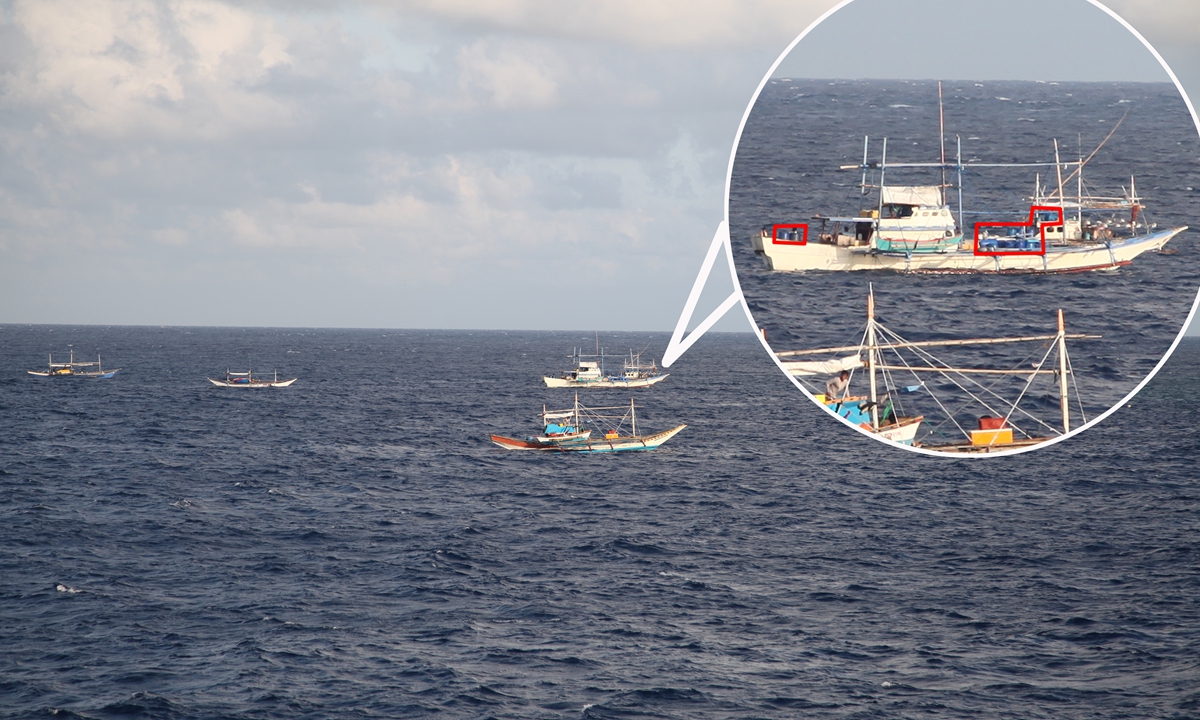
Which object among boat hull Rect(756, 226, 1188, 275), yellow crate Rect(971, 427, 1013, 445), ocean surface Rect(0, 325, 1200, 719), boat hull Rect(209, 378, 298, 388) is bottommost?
ocean surface Rect(0, 325, 1200, 719)

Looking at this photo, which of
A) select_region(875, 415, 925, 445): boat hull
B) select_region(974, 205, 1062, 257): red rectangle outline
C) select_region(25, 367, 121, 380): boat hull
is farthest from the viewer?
select_region(25, 367, 121, 380): boat hull

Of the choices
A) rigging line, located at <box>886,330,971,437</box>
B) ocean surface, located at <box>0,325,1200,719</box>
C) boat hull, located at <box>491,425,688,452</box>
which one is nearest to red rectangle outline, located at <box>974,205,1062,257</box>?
rigging line, located at <box>886,330,971,437</box>

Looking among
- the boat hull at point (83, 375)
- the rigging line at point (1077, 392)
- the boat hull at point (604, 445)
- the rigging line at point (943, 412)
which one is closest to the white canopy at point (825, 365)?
the rigging line at point (943, 412)

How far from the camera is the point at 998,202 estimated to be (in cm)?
599

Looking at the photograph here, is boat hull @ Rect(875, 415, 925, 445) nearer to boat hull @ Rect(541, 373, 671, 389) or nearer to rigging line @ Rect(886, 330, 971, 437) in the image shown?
rigging line @ Rect(886, 330, 971, 437)

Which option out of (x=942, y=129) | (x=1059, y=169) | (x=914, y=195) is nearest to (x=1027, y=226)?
(x=1059, y=169)

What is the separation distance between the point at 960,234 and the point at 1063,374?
1.06 m

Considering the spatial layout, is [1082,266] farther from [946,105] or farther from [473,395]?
[473,395]

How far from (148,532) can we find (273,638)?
20.7 m

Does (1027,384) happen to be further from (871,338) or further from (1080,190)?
(1080,190)

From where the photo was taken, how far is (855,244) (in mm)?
6277

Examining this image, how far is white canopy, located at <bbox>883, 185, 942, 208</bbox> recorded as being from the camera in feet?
20.4

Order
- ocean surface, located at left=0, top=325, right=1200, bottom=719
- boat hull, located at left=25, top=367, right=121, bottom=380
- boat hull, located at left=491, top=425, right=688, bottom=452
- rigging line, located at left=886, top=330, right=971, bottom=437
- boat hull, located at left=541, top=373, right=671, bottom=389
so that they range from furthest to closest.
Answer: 1. boat hull, located at left=25, top=367, right=121, bottom=380
2. boat hull, located at left=541, top=373, right=671, bottom=389
3. boat hull, located at left=491, top=425, right=688, bottom=452
4. ocean surface, located at left=0, top=325, right=1200, bottom=719
5. rigging line, located at left=886, top=330, right=971, bottom=437

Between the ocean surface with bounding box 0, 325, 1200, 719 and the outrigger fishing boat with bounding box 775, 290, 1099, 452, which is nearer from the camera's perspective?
the outrigger fishing boat with bounding box 775, 290, 1099, 452
